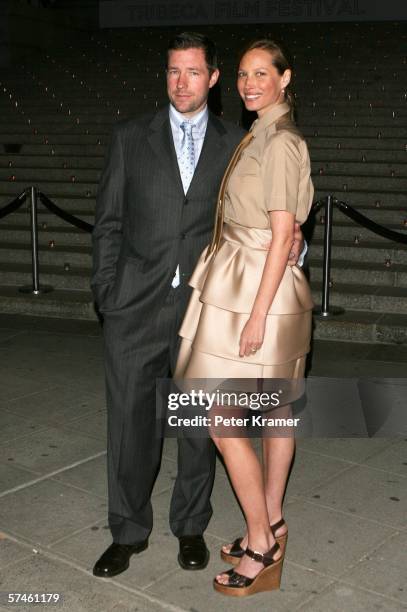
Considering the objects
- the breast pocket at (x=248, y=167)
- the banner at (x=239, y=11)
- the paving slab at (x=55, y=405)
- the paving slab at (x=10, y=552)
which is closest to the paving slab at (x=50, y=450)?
the paving slab at (x=55, y=405)

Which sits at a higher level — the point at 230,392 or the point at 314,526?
the point at 230,392

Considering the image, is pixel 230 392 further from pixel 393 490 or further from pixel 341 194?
pixel 341 194

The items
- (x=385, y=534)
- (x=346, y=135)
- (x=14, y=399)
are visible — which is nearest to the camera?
(x=385, y=534)

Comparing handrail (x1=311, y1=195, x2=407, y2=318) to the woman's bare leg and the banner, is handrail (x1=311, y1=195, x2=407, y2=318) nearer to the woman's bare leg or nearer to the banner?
the woman's bare leg

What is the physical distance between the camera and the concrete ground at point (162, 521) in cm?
330

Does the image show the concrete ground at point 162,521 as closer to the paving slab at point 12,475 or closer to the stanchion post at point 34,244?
the paving slab at point 12,475

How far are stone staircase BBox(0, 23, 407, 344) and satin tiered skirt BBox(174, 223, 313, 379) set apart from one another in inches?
164

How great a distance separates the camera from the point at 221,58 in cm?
1528

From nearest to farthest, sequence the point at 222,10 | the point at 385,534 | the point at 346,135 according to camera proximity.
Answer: the point at 385,534, the point at 346,135, the point at 222,10

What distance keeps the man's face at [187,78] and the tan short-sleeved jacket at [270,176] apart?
0.25 meters

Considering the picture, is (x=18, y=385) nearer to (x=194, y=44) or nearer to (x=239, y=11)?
(x=194, y=44)

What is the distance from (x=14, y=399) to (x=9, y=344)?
143 centimetres

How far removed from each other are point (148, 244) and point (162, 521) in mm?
1398

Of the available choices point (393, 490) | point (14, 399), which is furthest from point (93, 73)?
point (393, 490)
